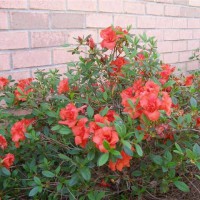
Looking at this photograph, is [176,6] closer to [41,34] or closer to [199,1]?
[199,1]

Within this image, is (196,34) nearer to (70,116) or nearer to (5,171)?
(70,116)

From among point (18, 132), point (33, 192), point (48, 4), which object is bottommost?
point (33, 192)

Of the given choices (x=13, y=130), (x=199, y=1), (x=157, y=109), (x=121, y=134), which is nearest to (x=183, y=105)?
(x=157, y=109)

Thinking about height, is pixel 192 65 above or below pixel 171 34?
below

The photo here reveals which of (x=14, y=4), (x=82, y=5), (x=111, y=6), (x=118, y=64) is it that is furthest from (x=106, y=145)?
(x=111, y=6)

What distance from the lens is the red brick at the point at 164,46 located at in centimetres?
310

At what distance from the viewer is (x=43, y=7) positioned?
83.7 inches

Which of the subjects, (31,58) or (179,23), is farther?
(179,23)

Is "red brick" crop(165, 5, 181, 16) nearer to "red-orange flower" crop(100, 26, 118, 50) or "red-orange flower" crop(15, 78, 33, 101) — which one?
"red-orange flower" crop(100, 26, 118, 50)

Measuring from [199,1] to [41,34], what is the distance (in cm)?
214

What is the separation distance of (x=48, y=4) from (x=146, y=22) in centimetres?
107

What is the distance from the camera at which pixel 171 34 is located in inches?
127

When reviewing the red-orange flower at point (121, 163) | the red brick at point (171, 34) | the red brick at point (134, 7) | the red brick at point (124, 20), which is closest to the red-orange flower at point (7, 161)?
the red-orange flower at point (121, 163)

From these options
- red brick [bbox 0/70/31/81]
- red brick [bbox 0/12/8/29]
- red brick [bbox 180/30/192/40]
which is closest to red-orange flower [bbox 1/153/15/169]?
red brick [bbox 0/70/31/81]
